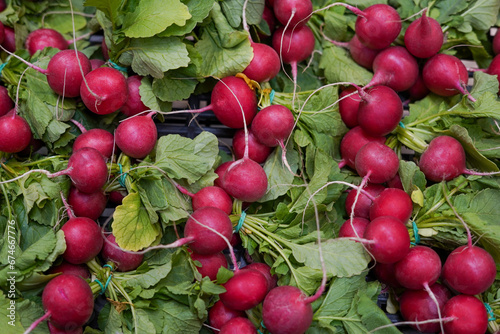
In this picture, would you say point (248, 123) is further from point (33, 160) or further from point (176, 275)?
point (33, 160)

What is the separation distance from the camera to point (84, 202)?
1306 millimetres

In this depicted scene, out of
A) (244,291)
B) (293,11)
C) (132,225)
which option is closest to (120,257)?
(132,225)

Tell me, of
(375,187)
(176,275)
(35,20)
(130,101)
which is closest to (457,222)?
(375,187)

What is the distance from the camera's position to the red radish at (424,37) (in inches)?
56.4

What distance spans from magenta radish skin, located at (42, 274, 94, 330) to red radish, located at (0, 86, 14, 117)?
0.61 m

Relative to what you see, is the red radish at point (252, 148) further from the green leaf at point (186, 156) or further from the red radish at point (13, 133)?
the red radish at point (13, 133)

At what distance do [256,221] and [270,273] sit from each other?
164 mm

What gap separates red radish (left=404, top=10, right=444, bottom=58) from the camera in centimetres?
143

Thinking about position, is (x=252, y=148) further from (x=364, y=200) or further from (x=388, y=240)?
(x=388, y=240)

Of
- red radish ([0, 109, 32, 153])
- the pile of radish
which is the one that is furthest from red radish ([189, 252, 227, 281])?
red radish ([0, 109, 32, 153])

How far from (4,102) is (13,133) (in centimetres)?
17

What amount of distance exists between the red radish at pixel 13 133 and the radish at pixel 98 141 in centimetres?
15

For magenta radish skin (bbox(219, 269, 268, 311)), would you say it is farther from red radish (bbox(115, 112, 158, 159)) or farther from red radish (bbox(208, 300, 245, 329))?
→ red radish (bbox(115, 112, 158, 159))

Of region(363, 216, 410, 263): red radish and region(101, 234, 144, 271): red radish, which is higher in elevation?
region(363, 216, 410, 263): red radish
